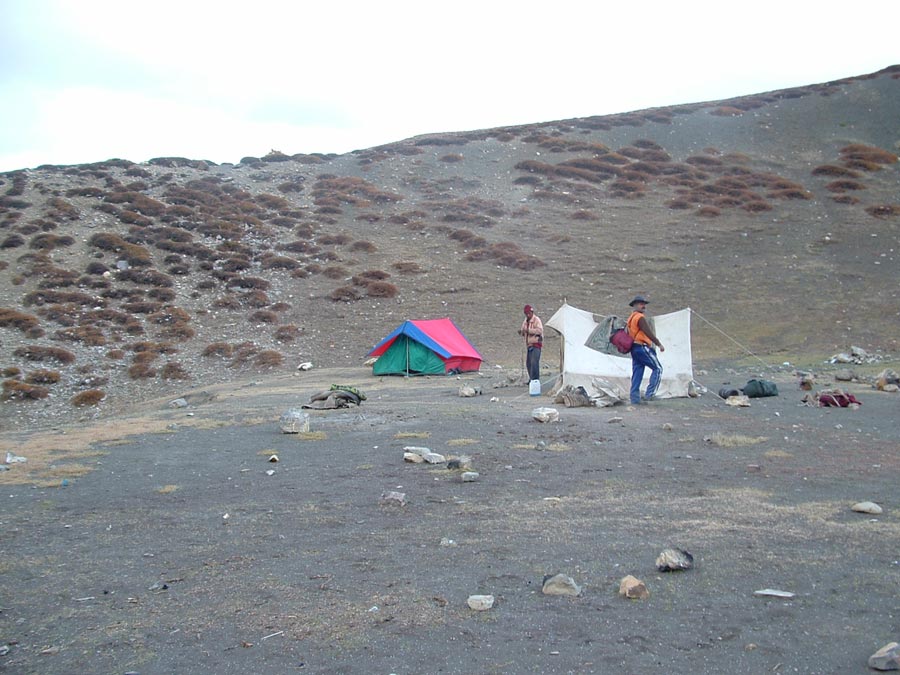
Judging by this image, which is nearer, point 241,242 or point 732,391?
point 732,391

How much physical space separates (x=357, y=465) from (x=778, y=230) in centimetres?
3162

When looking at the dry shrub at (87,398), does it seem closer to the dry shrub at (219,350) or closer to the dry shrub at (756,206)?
the dry shrub at (219,350)

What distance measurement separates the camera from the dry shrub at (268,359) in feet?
81.5

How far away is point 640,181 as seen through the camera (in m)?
44.6

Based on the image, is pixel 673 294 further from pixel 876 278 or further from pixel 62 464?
pixel 62 464

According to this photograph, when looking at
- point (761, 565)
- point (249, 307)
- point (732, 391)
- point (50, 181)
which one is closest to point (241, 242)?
point (249, 307)

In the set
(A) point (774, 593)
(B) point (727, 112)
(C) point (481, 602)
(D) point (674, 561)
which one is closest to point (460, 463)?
(D) point (674, 561)

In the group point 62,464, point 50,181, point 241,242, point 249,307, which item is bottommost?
point 62,464

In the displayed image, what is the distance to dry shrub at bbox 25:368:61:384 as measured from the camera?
23.0m

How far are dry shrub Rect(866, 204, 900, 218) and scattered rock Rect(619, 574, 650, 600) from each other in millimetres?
37294

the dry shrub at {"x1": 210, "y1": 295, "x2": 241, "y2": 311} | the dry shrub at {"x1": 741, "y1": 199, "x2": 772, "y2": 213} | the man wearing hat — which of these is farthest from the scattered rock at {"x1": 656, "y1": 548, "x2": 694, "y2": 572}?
the dry shrub at {"x1": 741, "y1": 199, "x2": 772, "y2": 213}

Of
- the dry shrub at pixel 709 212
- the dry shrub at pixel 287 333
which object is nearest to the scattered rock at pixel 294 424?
the dry shrub at pixel 287 333

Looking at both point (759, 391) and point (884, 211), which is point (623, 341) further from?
point (884, 211)

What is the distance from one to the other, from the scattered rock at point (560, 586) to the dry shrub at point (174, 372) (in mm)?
20453
